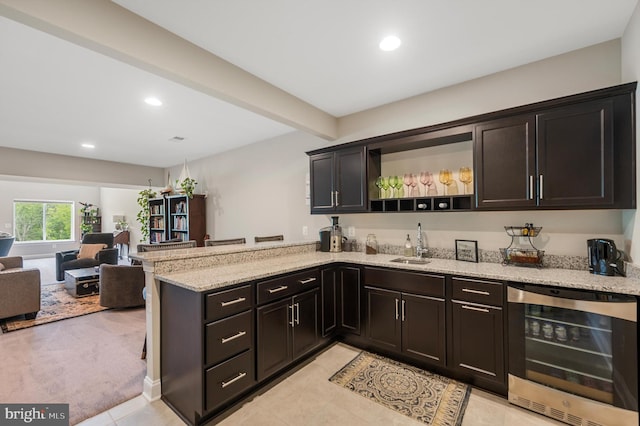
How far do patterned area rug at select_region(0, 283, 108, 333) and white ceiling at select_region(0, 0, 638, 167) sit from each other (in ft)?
8.88

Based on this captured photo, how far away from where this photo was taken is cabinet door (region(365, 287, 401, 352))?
2.65 metres

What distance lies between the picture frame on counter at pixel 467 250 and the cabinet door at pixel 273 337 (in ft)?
5.87

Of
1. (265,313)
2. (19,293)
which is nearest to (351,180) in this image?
(265,313)

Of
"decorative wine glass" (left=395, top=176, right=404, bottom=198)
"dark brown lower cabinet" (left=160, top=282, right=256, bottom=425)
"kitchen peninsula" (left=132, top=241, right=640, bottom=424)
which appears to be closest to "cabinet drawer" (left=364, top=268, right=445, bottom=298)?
"kitchen peninsula" (left=132, top=241, right=640, bottom=424)

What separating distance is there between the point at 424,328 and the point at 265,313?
1416mm

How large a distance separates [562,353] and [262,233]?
3941mm

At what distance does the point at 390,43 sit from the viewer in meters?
2.20

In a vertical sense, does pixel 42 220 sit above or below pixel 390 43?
below

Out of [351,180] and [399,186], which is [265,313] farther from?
[399,186]

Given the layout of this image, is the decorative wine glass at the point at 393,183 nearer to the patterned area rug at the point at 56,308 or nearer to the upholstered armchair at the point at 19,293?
the patterned area rug at the point at 56,308

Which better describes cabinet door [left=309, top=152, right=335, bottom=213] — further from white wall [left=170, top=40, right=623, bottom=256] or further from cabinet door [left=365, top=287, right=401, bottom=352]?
cabinet door [left=365, top=287, right=401, bottom=352]

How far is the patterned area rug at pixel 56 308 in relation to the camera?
3.75m

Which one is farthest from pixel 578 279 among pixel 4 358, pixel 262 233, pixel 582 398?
pixel 4 358

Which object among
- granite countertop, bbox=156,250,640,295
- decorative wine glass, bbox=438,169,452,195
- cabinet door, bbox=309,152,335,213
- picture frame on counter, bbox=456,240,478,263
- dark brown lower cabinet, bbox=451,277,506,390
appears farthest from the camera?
cabinet door, bbox=309,152,335,213
